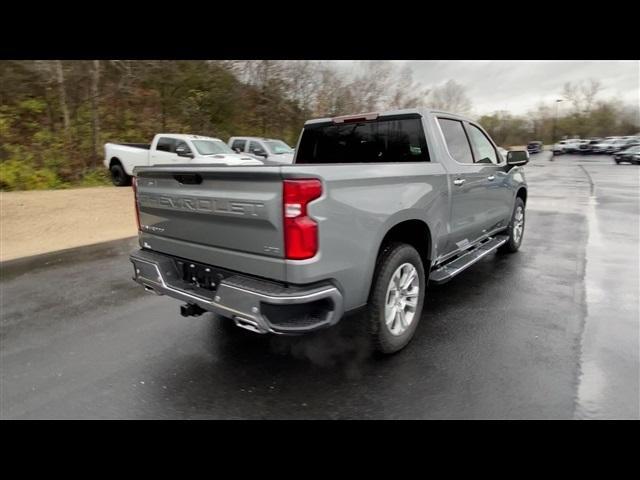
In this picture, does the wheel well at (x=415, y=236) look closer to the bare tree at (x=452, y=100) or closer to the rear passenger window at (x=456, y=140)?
the rear passenger window at (x=456, y=140)

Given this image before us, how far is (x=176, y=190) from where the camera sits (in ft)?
10.2

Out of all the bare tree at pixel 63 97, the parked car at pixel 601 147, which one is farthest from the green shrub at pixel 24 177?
the parked car at pixel 601 147

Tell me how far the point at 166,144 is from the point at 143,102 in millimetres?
7678

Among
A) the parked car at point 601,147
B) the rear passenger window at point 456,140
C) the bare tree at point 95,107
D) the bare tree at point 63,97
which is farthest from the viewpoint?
the parked car at point 601,147

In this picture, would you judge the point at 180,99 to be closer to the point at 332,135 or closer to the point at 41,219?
the point at 41,219

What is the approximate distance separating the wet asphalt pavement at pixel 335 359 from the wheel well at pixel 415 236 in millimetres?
723

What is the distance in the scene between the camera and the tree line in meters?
14.1

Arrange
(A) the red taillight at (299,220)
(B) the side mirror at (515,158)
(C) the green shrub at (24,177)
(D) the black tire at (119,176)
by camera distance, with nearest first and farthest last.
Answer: (A) the red taillight at (299,220) < (B) the side mirror at (515,158) < (C) the green shrub at (24,177) < (D) the black tire at (119,176)

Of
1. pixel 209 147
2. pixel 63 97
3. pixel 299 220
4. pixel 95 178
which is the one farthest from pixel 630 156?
pixel 299 220

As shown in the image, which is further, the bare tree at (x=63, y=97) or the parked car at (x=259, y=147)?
the parked car at (x=259, y=147)

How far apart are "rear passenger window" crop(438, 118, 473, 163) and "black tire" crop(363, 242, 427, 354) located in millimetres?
1461

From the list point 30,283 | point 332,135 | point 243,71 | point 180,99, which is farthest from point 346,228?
point 243,71

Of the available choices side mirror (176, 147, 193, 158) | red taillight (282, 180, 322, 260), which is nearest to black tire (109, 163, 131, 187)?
side mirror (176, 147, 193, 158)

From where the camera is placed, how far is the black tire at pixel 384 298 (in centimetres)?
309
